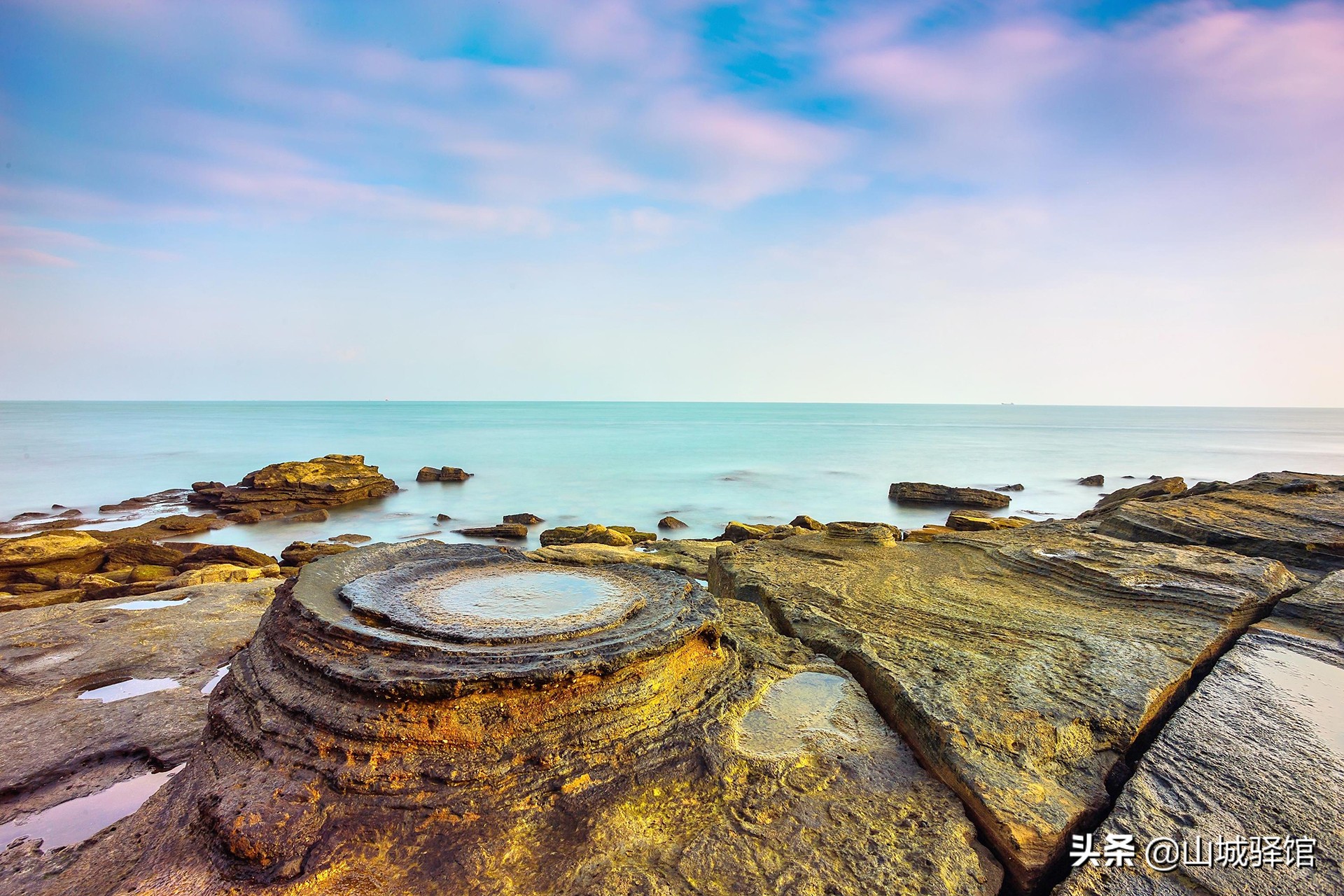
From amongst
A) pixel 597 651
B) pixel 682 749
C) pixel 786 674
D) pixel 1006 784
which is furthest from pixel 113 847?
pixel 1006 784

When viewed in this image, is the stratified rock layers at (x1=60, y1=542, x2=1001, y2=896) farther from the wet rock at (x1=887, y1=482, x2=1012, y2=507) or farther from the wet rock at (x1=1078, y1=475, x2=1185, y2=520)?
the wet rock at (x1=887, y1=482, x2=1012, y2=507)

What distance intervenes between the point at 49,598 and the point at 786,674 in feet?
28.0

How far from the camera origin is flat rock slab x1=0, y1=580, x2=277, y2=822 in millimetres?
3352

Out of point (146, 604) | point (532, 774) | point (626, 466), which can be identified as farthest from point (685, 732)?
point (626, 466)

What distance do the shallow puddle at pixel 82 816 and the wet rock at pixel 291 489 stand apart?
1555cm

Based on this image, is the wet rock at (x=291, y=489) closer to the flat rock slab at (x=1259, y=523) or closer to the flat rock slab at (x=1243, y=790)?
the flat rock slab at (x=1259, y=523)

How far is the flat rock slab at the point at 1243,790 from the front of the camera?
200 centimetres

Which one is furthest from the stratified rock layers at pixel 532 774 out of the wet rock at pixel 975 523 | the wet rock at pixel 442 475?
the wet rock at pixel 442 475

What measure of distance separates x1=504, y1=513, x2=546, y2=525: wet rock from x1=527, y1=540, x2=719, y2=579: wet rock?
6306 mm

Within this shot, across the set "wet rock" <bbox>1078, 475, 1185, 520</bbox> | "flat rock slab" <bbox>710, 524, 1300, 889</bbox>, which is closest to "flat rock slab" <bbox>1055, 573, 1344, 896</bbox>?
"flat rock slab" <bbox>710, 524, 1300, 889</bbox>

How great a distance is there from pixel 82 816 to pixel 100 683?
166cm

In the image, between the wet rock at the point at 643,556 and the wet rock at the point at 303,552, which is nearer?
the wet rock at the point at 643,556

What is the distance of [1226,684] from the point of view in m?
3.17

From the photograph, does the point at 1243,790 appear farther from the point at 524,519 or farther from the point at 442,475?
the point at 442,475
